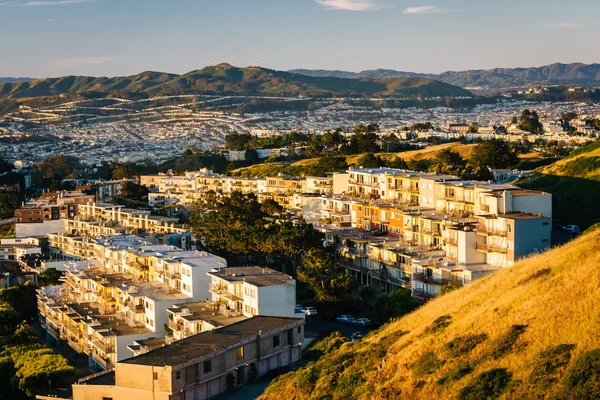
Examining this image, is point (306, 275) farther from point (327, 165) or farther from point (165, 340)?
point (327, 165)

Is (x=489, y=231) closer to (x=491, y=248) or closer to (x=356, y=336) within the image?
(x=491, y=248)

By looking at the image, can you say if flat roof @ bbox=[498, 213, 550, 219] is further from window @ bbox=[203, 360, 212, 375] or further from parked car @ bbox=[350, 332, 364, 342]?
window @ bbox=[203, 360, 212, 375]

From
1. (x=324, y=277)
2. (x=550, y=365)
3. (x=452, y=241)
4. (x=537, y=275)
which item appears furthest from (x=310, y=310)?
(x=550, y=365)

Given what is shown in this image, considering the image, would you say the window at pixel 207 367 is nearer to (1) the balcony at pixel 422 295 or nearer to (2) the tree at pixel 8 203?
(1) the balcony at pixel 422 295

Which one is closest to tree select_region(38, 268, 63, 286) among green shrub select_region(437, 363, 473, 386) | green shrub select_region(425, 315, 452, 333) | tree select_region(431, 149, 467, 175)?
tree select_region(431, 149, 467, 175)

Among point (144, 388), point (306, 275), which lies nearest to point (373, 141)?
point (306, 275)
